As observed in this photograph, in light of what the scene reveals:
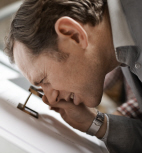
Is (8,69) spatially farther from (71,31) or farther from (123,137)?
(123,137)

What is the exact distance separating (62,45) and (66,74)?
13cm

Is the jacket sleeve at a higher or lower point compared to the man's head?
lower

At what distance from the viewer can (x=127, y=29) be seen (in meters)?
0.91

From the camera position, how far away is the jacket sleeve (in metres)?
1.14

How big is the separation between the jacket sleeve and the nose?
348mm

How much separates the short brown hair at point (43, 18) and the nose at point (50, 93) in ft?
0.60

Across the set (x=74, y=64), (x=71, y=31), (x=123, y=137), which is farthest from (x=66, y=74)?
(x=123, y=137)

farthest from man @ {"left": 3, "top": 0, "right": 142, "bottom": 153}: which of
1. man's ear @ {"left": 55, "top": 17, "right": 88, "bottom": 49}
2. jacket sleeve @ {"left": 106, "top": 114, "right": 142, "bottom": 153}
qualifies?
jacket sleeve @ {"left": 106, "top": 114, "right": 142, "bottom": 153}

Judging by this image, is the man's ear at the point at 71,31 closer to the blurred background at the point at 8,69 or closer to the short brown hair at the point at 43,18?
the short brown hair at the point at 43,18

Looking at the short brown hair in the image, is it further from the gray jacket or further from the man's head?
the gray jacket

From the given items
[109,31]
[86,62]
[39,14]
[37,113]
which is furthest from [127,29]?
[37,113]

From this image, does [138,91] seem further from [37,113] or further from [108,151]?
[37,113]

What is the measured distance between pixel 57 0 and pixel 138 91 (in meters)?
0.64

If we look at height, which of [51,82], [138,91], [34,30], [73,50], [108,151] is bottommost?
[108,151]
